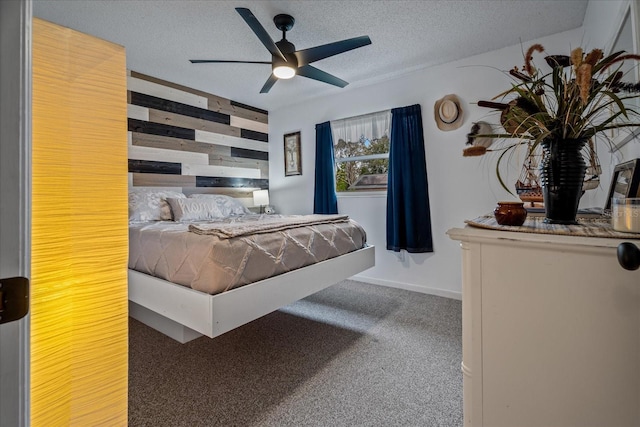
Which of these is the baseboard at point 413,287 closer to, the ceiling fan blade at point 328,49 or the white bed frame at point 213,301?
the white bed frame at point 213,301

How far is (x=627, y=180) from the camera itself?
114 cm

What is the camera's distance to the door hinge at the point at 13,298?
418mm

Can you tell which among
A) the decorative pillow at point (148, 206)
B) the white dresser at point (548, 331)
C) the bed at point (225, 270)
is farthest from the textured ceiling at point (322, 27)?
the white dresser at point (548, 331)

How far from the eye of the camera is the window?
3604mm

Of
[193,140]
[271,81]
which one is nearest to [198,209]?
[193,140]

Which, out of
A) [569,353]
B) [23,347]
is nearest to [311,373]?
[569,353]

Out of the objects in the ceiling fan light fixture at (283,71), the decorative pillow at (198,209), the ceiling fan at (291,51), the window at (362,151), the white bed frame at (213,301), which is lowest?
the white bed frame at (213,301)

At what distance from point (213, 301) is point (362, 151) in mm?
2819

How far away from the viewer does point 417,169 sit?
127 inches

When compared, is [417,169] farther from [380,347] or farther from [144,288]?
[144,288]

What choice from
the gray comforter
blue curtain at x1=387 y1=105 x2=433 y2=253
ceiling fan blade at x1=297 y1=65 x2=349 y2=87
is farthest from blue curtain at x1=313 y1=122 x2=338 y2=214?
the gray comforter

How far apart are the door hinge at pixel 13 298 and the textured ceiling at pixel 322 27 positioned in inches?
91.7

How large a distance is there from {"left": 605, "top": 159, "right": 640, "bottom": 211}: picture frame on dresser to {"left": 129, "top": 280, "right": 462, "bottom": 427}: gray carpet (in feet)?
3.85

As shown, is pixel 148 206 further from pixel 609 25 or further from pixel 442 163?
pixel 609 25
